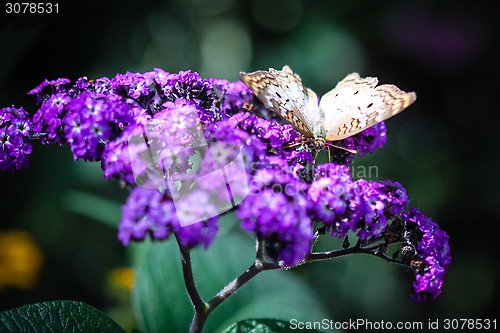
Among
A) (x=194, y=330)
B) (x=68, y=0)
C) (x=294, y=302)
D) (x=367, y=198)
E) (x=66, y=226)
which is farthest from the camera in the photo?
(x=68, y=0)

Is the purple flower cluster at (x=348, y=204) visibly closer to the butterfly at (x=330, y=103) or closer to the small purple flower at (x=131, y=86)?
the butterfly at (x=330, y=103)

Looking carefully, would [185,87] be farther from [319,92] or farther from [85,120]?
[319,92]

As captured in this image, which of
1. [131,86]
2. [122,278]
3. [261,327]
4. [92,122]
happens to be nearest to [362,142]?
[261,327]

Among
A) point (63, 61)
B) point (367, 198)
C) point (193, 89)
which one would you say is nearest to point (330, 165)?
point (367, 198)

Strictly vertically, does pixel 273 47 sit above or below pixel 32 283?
above

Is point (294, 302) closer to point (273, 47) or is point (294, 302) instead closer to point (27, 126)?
point (27, 126)

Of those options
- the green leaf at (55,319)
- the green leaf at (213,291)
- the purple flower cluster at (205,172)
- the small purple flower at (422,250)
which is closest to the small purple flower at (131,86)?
the purple flower cluster at (205,172)
